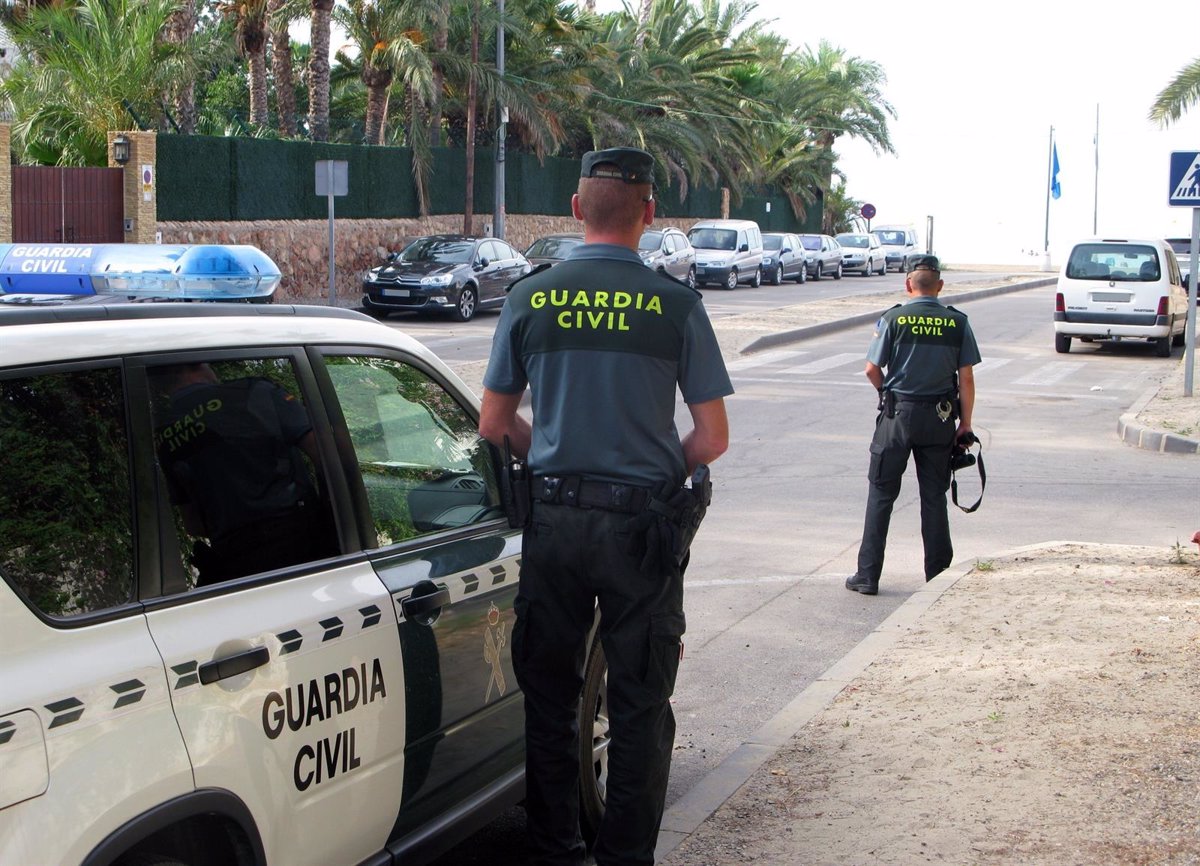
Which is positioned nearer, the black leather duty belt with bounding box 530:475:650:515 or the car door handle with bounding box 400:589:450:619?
the car door handle with bounding box 400:589:450:619

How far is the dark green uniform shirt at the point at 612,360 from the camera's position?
A: 365 centimetres

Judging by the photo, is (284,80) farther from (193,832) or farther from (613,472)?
(193,832)

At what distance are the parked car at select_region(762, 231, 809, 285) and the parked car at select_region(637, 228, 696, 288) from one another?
7.27 meters

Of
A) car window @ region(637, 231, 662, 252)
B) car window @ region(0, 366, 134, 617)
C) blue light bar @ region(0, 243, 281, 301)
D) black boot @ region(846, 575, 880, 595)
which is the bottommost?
black boot @ region(846, 575, 880, 595)

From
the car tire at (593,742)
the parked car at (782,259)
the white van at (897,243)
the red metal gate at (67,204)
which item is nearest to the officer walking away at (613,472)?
the car tire at (593,742)

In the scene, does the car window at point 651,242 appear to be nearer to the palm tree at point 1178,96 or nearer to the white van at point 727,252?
the white van at point 727,252

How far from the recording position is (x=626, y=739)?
12.3ft

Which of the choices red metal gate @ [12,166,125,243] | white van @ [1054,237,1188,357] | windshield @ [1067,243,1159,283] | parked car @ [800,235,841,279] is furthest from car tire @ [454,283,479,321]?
parked car @ [800,235,841,279]

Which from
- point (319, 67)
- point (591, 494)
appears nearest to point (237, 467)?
point (591, 494)

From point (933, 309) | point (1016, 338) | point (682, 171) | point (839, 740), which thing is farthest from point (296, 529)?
point (682, 171)

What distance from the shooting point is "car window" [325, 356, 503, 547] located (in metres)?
3.68

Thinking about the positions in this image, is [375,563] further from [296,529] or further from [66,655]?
[66,655]

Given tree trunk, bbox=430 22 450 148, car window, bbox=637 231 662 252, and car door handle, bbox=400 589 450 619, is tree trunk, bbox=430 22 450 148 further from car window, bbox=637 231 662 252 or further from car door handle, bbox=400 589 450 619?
car door handle, bbox=400 589 450 619

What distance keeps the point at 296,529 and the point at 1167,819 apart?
113 inches
